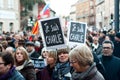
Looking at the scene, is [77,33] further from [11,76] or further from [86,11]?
[86,11]

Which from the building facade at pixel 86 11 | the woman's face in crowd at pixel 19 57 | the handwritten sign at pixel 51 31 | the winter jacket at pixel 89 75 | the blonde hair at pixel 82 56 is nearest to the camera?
the winter jacket at pixel 89 75

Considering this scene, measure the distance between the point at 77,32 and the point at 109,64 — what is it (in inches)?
89.0

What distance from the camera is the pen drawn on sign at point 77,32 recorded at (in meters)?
9.75

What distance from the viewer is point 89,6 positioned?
463ft

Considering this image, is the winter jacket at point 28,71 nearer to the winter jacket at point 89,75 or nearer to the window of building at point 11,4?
the winter jacket at point 89,75

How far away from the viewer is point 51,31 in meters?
8.26

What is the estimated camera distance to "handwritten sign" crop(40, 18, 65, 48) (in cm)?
823

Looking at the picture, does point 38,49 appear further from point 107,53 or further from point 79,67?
point 79,67

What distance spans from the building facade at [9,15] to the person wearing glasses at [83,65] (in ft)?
124

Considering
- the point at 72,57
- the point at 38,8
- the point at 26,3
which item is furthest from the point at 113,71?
the point at 38,8

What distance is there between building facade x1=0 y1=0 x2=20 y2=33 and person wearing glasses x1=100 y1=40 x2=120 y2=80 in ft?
115

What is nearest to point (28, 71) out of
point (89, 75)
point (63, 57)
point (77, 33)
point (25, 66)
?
point (25, 66)

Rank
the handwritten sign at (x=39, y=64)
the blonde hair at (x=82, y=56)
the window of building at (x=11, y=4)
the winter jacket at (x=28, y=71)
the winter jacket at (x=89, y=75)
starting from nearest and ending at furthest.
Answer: the winter jacket at (x=89, y=75) < the blonde hair at (x=82, y=56) < the winter jacket at (x=28, y=71) < the handwritten sign at (x=39, y=64) < the window of building at (x=11, y=4)

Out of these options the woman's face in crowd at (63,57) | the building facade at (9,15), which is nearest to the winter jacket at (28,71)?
the woman's face in crowd at (63,57)
